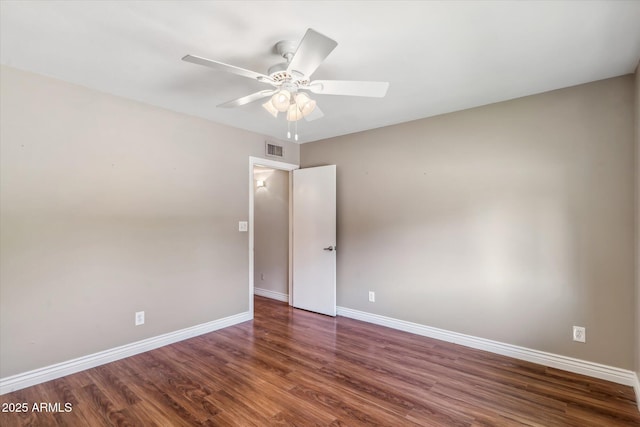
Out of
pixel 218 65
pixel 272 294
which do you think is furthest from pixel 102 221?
pixel 272 294

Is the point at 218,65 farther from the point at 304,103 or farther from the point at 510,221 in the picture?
the point at 510,221

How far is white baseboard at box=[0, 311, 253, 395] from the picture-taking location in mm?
2297

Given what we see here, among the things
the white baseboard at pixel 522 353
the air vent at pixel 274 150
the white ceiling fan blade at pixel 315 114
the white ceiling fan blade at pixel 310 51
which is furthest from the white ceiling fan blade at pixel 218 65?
the white baseboard at pixel 522 353

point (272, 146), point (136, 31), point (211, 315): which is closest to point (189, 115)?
point (272, 146)

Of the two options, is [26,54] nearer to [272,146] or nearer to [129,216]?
[129,216]

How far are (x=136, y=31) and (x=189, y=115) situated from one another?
152 cm

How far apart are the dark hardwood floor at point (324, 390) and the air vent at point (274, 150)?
240 cm

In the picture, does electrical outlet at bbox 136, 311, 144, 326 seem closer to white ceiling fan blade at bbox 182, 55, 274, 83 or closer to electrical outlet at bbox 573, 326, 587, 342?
white ceiling fan blade at bbox 182, 55, 274, 83

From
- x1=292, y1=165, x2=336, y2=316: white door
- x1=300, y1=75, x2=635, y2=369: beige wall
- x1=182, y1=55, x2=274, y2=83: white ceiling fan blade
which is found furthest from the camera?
x1=292, y1=165, x2=336, y2=316: white door

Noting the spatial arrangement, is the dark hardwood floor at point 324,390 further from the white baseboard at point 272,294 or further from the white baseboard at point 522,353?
the white baseboard at point 272,294

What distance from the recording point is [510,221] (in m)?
2.89

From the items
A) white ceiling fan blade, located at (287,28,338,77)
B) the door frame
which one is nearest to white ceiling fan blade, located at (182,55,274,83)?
white ceiling fan blade, located at (287,28,338,77)

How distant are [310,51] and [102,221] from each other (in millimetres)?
2376

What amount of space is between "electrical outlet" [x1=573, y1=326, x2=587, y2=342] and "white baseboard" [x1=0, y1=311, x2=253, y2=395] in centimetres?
341
